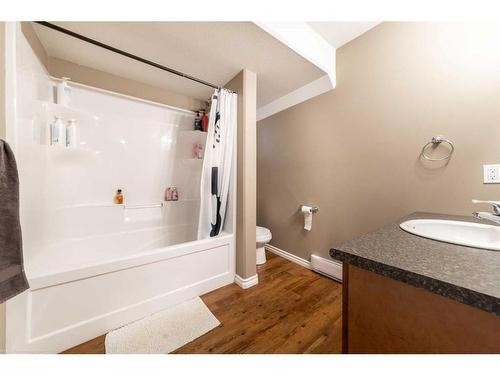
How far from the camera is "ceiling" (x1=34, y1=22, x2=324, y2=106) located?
124 cm

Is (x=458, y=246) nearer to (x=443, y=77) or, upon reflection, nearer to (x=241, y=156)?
(x=443, y=77)

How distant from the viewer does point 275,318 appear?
4.29 feet

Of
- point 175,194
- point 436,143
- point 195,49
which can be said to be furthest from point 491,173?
point 175,194

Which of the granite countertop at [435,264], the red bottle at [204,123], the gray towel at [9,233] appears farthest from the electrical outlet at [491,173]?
the gray towel at [9,233]

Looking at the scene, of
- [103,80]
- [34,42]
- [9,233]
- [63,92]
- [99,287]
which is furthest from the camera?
[103,80]

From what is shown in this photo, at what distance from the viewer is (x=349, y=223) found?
5.63ft

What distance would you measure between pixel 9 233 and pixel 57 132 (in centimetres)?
111

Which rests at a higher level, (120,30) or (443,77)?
(120,30)

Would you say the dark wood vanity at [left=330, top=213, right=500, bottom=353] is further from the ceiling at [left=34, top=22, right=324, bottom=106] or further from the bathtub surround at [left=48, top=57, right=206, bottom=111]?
the bathtub surround at [left=48, top=57, right=206, bottom=111]

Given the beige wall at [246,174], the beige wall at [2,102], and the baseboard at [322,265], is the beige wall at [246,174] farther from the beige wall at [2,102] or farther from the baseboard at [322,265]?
the beige wall at [2,102]

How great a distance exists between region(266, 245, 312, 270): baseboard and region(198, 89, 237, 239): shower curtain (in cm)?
99

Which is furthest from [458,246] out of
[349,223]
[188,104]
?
[188,104]

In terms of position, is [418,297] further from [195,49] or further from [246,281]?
[195,49]
